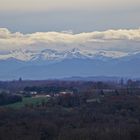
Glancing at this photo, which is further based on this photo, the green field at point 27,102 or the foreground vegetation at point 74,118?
the green field at point 27,102

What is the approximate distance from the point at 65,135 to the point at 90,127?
6.13 meters

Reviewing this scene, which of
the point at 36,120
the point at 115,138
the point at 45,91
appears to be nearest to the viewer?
the point at 115,138

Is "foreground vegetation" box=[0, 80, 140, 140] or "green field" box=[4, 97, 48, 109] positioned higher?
"green field" box=[4, 97, 48, 109]

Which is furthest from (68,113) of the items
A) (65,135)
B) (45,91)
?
(45,91)

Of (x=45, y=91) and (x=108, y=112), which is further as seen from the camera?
(x=45, y=91)

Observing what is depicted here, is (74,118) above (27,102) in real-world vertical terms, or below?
below

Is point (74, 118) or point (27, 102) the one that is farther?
point (27, 102)

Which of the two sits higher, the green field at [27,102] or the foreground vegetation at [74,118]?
the green field at [27,102]

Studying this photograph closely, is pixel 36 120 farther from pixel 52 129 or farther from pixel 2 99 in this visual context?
pixel 2 99

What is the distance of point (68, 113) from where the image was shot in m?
77.4

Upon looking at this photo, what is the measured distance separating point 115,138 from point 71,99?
Result: 1408 inches

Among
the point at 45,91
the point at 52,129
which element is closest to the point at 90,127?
the point at 52,129

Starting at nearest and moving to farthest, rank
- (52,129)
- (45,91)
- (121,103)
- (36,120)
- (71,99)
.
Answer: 1. (52,129)
2. (36,120)
3. (121,103)
4. (71,99)
5. (45,91)

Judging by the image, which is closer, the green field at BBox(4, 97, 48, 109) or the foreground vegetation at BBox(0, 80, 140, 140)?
the foreground vegetation at BBox(0, 80, 140, 140)
